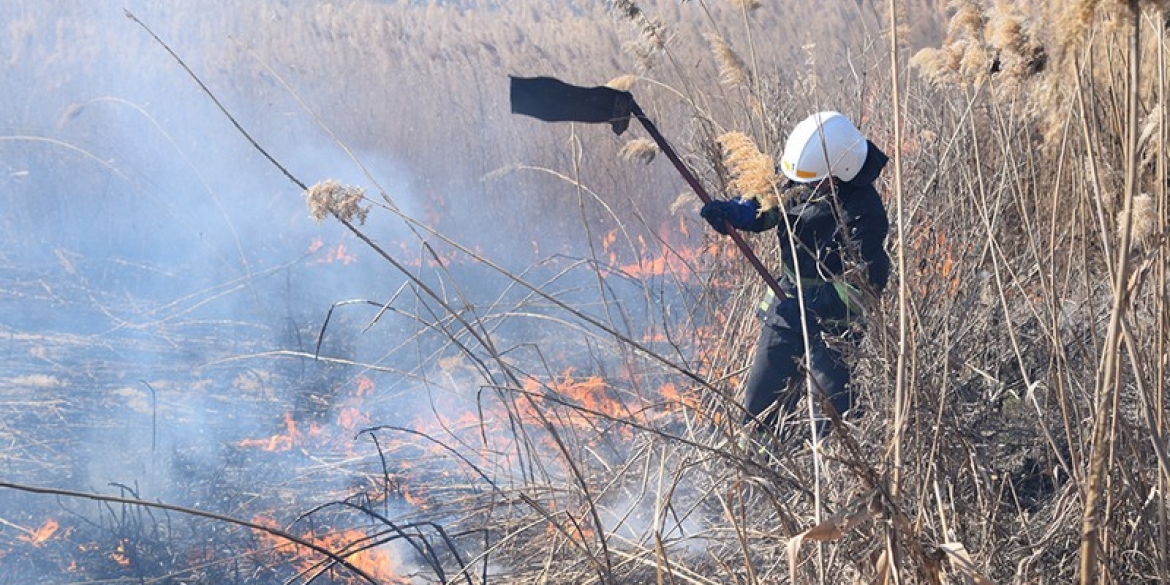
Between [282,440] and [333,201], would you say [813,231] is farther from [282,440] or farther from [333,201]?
[282,440]

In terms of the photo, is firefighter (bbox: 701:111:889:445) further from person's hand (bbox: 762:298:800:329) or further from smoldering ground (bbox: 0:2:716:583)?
smoldering ground (bbox: 0:2:716:583)

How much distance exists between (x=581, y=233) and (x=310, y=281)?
7.39 ft

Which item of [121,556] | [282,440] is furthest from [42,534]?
[282,440]

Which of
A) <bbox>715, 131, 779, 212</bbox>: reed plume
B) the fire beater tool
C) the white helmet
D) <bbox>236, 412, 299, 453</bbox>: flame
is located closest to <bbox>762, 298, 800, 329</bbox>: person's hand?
the white helmet

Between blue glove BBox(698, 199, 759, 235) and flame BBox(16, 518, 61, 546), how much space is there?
286 cm

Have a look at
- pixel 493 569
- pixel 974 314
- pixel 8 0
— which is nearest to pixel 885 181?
pixel 974 314

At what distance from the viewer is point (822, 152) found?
386 centimetres

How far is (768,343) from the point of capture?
4230mm

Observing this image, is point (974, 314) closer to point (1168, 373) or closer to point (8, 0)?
point (1168, 373)

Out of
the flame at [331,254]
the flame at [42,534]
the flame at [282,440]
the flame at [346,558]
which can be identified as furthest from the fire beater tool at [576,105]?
the flame at [331,254]

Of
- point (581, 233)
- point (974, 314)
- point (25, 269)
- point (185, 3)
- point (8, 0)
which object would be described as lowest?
point (974, 314)

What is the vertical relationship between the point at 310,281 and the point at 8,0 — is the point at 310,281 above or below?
below

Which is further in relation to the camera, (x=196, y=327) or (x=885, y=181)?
(x=196, y=327)

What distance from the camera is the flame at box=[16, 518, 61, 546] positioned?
13.8 ft
